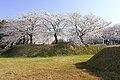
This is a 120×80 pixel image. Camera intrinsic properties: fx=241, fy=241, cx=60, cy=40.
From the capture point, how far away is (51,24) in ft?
144

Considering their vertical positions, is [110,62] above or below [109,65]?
above

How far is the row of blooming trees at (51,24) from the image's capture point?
43938mm

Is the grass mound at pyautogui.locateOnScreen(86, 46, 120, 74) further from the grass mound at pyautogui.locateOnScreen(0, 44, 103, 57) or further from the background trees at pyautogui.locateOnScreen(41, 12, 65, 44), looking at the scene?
the background trees at pyautogui.locateOnScreen(41, 12, 65, 44)

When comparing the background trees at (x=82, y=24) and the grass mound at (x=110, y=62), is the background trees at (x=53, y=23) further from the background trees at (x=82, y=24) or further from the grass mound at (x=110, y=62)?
the grass mound at (x=110, y=62)

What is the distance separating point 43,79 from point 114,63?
16.8ft

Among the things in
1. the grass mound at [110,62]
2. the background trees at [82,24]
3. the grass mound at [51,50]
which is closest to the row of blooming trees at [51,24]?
the background trees at [82,24]

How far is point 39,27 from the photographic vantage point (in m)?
44.9

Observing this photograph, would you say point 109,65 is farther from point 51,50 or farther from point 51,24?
point 51,24

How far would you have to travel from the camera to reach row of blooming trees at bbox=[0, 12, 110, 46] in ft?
144

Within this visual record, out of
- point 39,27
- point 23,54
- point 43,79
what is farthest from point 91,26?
point 43,79

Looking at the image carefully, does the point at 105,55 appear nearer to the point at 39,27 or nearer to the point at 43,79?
the point at 43,79

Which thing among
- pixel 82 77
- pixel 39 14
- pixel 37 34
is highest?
pixel 39 14

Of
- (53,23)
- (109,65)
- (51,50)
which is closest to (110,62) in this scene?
(109,65)

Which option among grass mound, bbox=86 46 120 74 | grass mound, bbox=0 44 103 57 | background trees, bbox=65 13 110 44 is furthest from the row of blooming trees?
grass mound, bbox=86 46 120 74
